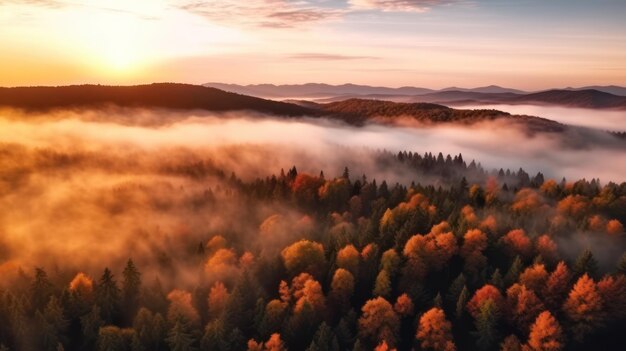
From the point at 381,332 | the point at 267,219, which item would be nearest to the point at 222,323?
the point at 381,332

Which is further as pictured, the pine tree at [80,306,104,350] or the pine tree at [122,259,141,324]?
the pine tree at [122,259,141,324]

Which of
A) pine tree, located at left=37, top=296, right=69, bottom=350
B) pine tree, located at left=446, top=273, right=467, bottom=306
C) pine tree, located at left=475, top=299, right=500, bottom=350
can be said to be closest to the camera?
pine tree, located at left=37, top=296, right=69, bottom=350

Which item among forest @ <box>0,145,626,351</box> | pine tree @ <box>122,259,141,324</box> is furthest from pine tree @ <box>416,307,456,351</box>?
pine tree @ <box>122,259,141,324</box>

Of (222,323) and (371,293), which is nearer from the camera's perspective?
(222,323)

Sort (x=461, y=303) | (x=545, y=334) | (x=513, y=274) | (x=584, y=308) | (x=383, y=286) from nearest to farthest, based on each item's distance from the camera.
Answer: (x=545, y=334) < (x=584, y=308) < (x=461, y=303) < (x=383, y=286) < (x=513, y=274)

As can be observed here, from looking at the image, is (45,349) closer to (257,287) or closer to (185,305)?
(185,305)

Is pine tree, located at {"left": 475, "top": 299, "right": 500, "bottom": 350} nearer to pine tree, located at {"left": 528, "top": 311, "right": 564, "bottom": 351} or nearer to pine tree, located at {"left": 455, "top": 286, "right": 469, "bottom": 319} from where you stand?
pine tree, located at {"left": 455, "top": 286, "right": 469, "bottom": 319}

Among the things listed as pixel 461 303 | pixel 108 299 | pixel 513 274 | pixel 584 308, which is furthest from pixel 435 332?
pixel 108 299

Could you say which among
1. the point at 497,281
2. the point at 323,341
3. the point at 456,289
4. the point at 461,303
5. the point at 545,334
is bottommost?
the point at 545,334

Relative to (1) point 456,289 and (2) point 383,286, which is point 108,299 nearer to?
(2) point 383,286

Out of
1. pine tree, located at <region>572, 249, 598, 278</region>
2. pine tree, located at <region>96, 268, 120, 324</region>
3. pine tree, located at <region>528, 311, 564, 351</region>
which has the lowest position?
pine tree, located at <region>528, 311, 564, 351</region>

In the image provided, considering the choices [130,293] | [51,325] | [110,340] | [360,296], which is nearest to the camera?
[110,340]
